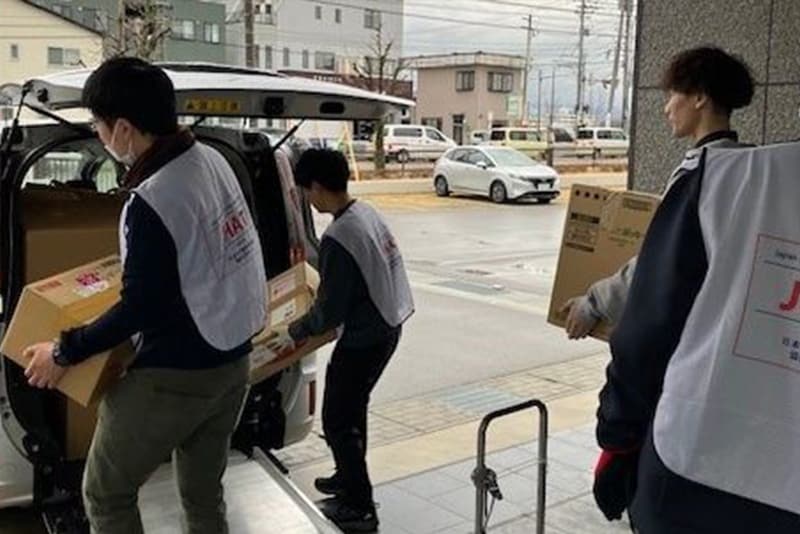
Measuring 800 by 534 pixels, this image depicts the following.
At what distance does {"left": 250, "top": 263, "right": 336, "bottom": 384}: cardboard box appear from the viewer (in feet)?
12.3

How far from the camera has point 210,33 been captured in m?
46.0

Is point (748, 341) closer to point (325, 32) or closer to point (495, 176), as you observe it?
point (495, 176)

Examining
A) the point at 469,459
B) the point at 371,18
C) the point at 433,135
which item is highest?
the point at 371,18

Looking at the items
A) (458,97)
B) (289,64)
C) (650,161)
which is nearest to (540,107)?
(458,97)

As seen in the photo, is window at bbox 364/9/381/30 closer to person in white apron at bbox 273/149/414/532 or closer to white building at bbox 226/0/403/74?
white building at bbox 226/0/403/74

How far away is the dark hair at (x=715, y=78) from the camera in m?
2.29

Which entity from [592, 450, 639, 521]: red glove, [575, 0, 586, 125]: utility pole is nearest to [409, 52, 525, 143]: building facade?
[575, 0, 586, 125]: utility pole

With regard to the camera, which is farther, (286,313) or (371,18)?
(371,18)

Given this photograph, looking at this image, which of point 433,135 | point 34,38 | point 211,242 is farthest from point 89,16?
point 211,242

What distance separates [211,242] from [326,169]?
1245mm

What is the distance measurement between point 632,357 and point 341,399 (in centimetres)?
221

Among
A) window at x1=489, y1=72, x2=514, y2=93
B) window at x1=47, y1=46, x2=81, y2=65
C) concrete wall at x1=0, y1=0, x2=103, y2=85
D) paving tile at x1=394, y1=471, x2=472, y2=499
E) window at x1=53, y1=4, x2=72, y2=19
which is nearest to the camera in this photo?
paving tile at x1=394, y1=471, x2=472, y2=499

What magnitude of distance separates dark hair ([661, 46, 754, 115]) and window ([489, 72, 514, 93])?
54980 millimetres

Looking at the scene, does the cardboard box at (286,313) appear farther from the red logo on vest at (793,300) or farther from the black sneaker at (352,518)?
the red logo on vest at (793,300)
